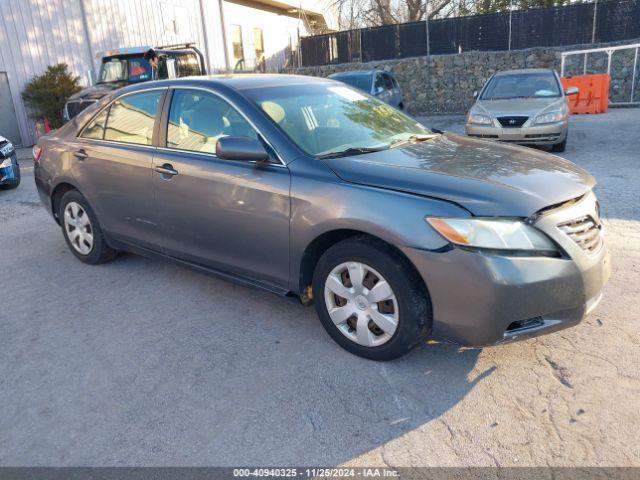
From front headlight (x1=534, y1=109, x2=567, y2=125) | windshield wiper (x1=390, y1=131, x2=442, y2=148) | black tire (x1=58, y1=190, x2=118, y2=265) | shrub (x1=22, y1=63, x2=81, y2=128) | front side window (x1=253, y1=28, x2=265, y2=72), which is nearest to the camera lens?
windshield wiper (x1=390, y1=131, x2=442, y2=148)

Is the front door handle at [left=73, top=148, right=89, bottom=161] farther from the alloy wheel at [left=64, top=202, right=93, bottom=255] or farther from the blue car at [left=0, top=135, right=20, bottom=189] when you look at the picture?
the blue car at [left=0, top=135, right=20, bottom=189]

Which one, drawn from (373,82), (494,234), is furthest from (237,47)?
(494,234)

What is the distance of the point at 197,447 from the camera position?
2.63 metres

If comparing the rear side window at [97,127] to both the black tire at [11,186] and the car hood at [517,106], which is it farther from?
the car hood at [517,106]

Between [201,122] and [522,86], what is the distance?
896 cm

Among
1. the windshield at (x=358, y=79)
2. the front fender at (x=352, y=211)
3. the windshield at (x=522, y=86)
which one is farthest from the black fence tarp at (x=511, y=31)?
the front fender at (x=352, y=211)

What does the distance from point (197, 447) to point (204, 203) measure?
181 centimetres

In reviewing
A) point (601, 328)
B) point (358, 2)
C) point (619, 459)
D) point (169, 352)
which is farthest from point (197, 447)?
point (358, 2)

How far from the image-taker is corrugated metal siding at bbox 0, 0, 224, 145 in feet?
48.7

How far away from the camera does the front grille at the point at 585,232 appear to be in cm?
296

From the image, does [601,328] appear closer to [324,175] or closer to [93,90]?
[324,175]

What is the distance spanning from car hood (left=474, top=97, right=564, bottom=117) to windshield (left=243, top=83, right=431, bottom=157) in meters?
6.11

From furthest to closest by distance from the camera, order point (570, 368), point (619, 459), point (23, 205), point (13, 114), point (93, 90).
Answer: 1. point (13, 114)
2. point (93, 90)
3. point (23, 205)
4. point (570, 368)
5. point (619, 459)

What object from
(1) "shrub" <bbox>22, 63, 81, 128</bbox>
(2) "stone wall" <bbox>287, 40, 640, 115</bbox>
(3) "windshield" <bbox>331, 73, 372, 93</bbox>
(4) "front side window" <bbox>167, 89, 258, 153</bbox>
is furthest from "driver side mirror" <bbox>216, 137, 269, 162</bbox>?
(2) "stone wall" <bbox>287, 40, 640, 115</bbox>
